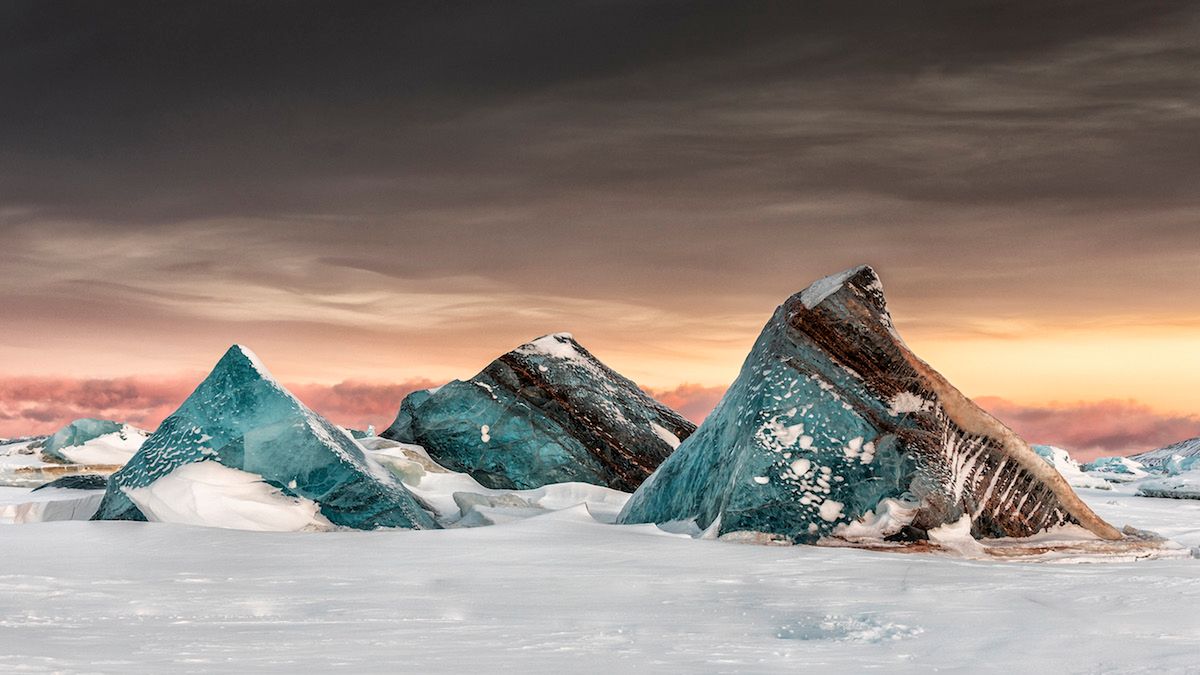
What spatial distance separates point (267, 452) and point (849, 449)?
9.30ft

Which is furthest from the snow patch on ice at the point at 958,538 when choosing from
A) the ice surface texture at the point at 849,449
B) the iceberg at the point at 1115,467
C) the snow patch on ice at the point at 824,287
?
the iceberg at the point at 1115,467

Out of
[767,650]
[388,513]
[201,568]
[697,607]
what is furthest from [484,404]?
[767,650]

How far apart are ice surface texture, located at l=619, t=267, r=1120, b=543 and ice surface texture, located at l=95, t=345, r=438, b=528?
4.52 ft

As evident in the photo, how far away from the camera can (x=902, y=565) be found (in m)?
3.85

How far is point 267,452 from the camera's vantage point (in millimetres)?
5324

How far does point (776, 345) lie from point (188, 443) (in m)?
2.96

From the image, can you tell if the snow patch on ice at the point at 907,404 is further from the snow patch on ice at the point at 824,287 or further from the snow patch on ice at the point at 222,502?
the snow patch on ice at the point at 222,502

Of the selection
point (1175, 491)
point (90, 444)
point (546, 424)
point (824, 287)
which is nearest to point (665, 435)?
point (546, 424)

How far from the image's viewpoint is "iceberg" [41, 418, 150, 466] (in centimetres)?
1186

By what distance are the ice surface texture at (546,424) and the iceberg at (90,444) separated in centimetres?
503

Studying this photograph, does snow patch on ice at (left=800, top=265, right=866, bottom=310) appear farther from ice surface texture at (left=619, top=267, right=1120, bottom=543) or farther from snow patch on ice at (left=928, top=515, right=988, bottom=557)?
snow patch on ice at (left=928, top=515, right=988, bottom=557)

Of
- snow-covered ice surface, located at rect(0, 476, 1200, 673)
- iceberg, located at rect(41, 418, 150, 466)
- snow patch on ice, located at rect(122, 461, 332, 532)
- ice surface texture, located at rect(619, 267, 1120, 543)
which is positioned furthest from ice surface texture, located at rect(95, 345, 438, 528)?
iceberg, located at rect(41, 418, 150, 466)

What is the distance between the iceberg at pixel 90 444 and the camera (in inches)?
467

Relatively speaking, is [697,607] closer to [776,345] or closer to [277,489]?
[776,345]
